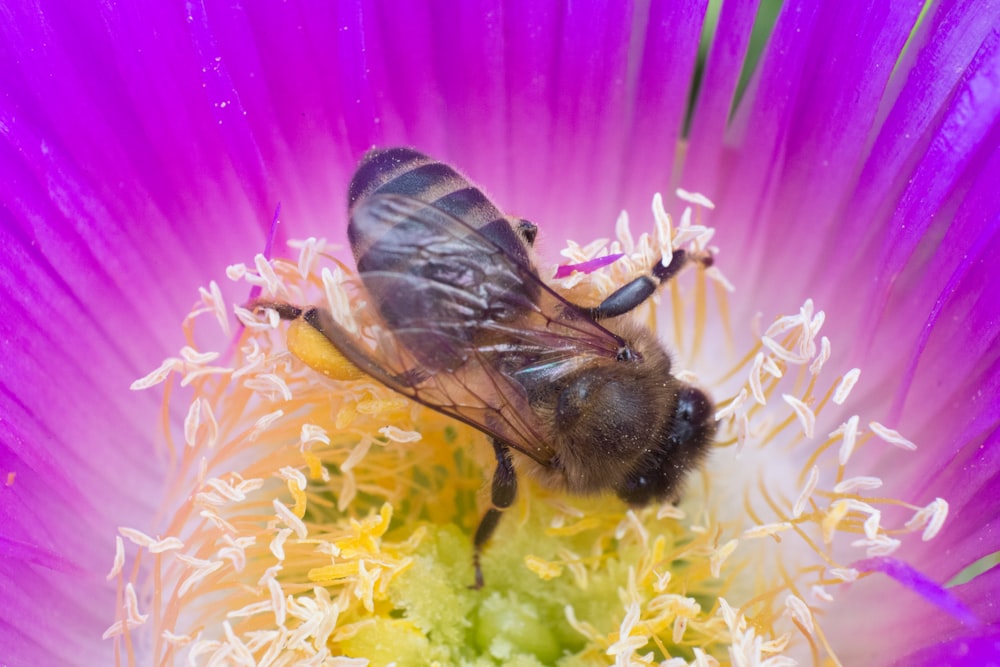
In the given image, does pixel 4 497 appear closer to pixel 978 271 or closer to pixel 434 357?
pixel 434 357

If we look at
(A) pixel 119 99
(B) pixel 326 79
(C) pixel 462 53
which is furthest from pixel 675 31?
(A) pixel 119 99

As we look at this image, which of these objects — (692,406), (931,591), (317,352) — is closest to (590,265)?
(692,406)

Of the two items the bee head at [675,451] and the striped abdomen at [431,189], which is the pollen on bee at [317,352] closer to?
the striped abdomen at [431,189]

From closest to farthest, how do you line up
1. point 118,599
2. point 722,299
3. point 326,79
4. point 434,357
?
point 434,357 → point 118,599 → point 326,79 → point 722,299

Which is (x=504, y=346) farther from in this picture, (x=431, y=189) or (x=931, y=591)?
(x=931, y=591)

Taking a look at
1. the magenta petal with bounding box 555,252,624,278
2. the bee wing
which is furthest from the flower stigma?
the bee wing

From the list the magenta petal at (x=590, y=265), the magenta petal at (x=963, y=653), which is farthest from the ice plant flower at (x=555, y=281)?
the magenta petal at (x=963, y=653)
